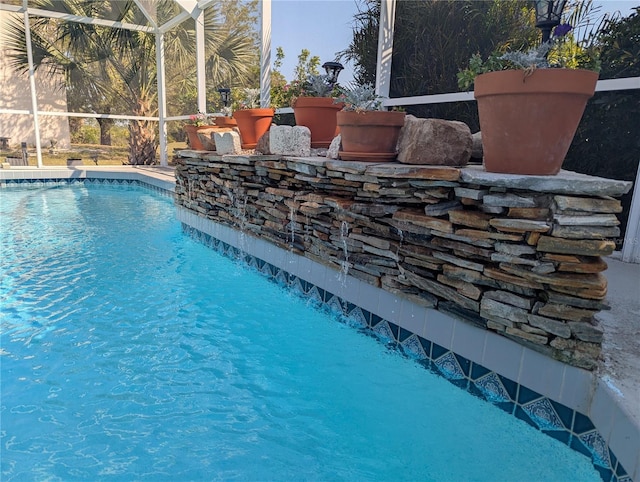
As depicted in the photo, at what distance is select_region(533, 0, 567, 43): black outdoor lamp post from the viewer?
2.06 metres

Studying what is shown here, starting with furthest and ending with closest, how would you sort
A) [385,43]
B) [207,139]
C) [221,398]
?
1. [207,139]
2. [385,43]
3. [221,398]

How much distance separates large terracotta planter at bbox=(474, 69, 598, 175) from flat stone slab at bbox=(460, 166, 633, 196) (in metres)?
0.12

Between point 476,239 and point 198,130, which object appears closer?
point 476,239

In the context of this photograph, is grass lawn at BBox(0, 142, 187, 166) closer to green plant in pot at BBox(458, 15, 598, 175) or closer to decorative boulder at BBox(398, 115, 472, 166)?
decorative boulder at BBox(398, 115, 472, 166)

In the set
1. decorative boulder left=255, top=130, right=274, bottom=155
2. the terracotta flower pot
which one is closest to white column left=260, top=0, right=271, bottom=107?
the terracotta flower pot

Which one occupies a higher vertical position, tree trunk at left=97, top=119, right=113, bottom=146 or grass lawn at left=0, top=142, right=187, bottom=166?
tree trunk at left=97, top=119, right=113, bottom=146

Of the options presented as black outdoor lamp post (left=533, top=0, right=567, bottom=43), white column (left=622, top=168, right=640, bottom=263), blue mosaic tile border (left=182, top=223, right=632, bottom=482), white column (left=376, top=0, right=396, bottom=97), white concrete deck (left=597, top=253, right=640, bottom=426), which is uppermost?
white column (left=376, top=0, right=396, bottom=97)

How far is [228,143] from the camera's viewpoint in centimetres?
459

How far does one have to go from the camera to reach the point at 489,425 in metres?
1.96

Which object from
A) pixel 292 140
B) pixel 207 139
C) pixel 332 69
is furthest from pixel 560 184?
pixel 207 139

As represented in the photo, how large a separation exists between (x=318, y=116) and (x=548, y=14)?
2.24 metres

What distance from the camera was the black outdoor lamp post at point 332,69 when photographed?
3.91 metres

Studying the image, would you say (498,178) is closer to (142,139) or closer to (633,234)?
(633,234)

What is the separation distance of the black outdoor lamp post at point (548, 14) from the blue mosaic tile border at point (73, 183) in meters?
7.66
